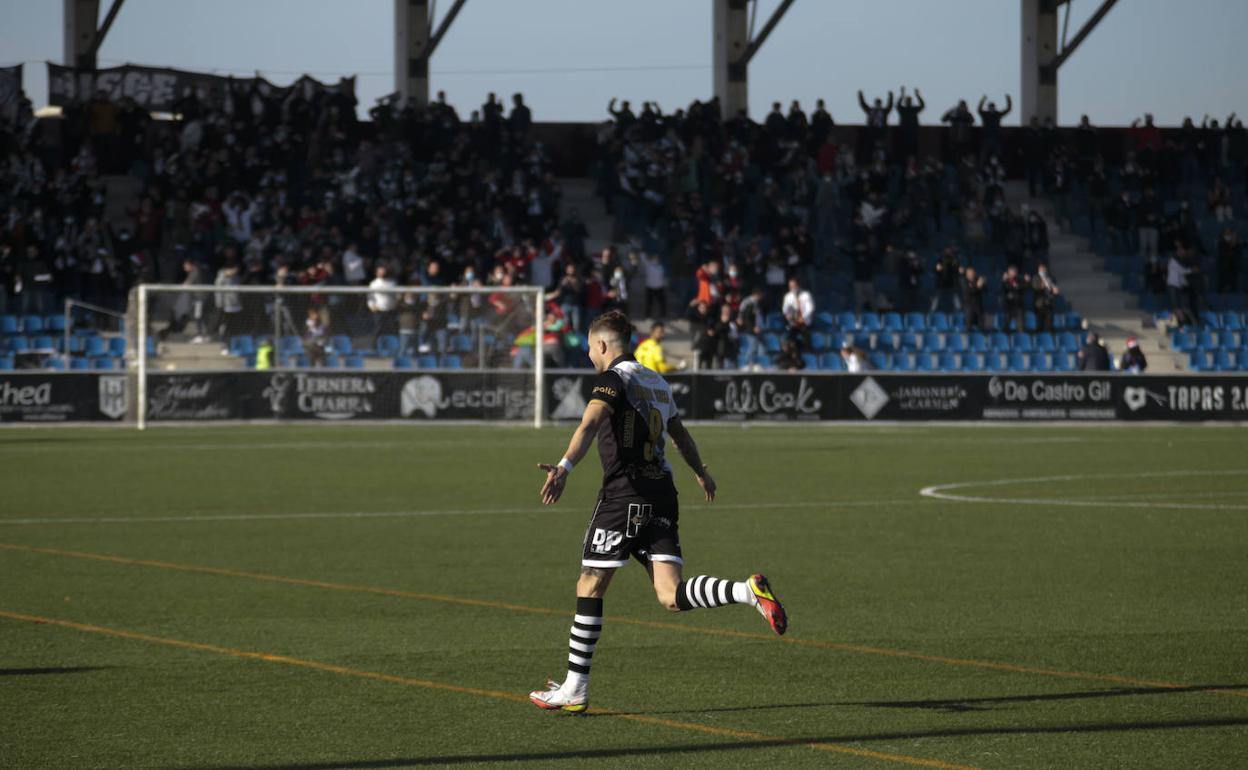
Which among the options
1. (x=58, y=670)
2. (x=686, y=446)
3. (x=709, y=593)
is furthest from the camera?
(x=58, y=670)

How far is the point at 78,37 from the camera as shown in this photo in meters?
42.4

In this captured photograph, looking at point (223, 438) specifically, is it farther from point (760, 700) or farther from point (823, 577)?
point (760, 700)

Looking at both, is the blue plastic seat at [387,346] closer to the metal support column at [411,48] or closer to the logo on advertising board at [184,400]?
the logo on advertising board at [184,400]

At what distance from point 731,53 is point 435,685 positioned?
38529 millimetres

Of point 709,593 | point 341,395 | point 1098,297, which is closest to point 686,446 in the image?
point 709,593

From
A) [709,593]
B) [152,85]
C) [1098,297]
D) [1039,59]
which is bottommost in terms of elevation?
[709,593]

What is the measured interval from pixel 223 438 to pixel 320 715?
2262cm

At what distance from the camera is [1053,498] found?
19828mm

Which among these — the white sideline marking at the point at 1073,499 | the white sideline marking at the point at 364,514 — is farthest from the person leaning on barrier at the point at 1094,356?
the white sideline marking at the point at 364,514

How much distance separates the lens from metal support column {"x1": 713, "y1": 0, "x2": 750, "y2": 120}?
4572cm

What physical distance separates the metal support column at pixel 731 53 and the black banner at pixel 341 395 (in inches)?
569

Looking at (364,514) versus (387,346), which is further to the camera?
(387,346)

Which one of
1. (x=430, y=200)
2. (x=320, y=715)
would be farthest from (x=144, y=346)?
(x=320, y=715)

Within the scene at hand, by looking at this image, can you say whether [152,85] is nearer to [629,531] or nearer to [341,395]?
[341,395]
